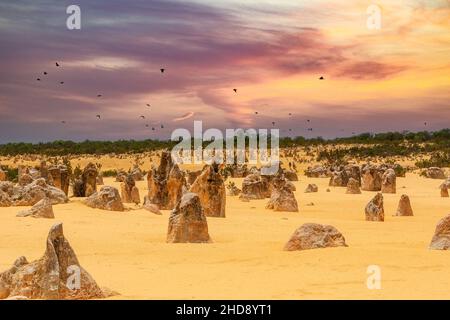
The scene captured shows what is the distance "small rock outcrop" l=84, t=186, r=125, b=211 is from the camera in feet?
72.8

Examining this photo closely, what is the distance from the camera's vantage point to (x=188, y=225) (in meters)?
15.4

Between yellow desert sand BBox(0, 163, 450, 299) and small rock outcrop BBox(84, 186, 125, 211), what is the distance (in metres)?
0.39

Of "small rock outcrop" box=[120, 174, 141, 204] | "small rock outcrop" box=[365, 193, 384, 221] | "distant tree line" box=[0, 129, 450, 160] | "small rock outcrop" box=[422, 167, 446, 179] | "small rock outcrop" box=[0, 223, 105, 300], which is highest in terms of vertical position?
"distant tree line" box=[0, 129, 450, 160]

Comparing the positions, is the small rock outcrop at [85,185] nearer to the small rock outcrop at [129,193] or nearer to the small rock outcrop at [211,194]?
the small rock outcrop at [129,193]

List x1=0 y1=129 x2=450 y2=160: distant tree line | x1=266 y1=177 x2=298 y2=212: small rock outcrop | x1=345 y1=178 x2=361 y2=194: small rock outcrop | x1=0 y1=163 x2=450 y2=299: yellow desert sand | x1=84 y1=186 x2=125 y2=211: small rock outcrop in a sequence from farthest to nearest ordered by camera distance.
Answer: x1=0 y1=129 x2=450 y2=160: distant tree line
x1=345 y1=178 x2=361 y2=194: small rock outcrop
x1=266 y1=177 x2=298 y2=212: small rock outcrop
x1=84 y1=186 x2=125 y2=211: small rock outcrop
x1=0 y1=163 x2=450 y2=299: yellow desert sand

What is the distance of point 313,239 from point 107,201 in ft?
34.1

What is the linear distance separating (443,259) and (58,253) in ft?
21.6

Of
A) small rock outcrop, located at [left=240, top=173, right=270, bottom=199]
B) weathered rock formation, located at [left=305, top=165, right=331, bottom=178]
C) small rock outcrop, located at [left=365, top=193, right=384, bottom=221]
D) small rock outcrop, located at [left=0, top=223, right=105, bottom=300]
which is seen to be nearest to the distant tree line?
weathered rock formation, located at [left=305, top=165, right=331, bottom=178]

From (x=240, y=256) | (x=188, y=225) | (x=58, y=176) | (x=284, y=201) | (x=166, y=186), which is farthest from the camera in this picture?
(x=58, y=176)

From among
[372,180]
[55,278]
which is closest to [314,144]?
[372,180]

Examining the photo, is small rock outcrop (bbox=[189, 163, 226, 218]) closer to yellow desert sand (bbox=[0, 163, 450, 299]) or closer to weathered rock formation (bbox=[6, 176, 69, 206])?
yellow desert sand (bbox=[0, 163, 450, 299])

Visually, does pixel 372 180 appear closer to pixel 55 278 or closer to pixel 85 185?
pixel 85 185

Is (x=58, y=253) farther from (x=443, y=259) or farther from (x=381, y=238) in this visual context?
(x=381, y=238)
